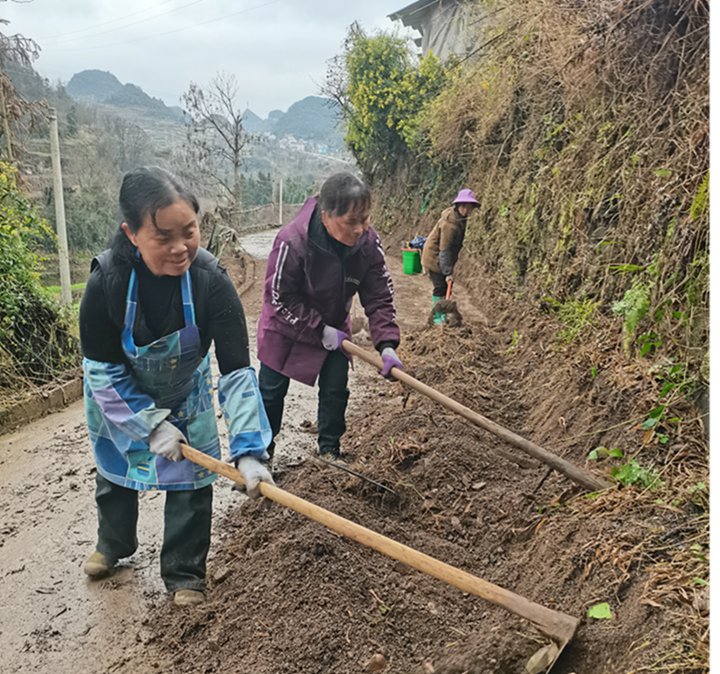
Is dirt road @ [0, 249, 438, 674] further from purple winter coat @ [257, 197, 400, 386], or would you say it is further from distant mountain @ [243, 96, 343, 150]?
distant mountain @ [243, 96, 343, 150]

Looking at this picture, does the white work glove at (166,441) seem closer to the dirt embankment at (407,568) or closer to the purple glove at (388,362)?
the dirt embankment at (407,568)

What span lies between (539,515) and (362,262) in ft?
5.92

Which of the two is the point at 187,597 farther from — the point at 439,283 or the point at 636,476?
the point at 439,283

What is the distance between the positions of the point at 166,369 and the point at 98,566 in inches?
46.4

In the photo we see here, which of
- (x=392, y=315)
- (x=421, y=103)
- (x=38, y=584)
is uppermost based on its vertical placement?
(x=421, y=103)

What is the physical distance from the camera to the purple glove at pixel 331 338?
3.61 metres

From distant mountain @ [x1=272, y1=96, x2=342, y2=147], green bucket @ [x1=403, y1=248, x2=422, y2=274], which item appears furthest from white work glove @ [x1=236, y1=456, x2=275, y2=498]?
distant mountain @ [x1=272, y1=96, x2=342, y2=147]

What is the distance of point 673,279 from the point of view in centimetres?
334

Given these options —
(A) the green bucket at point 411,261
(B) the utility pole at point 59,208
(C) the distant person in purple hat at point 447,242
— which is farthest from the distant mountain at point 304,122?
(C) the distant person in purple hat at point 447,242

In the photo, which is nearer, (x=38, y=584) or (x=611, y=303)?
(x=38, y=584)

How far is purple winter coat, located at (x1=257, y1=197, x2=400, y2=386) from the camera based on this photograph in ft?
11.4

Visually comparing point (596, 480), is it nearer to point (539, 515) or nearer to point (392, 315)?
point (539, 515)

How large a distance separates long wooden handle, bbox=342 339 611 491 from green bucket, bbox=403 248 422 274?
866 cm

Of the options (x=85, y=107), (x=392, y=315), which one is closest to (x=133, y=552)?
(x=392, y=315)
